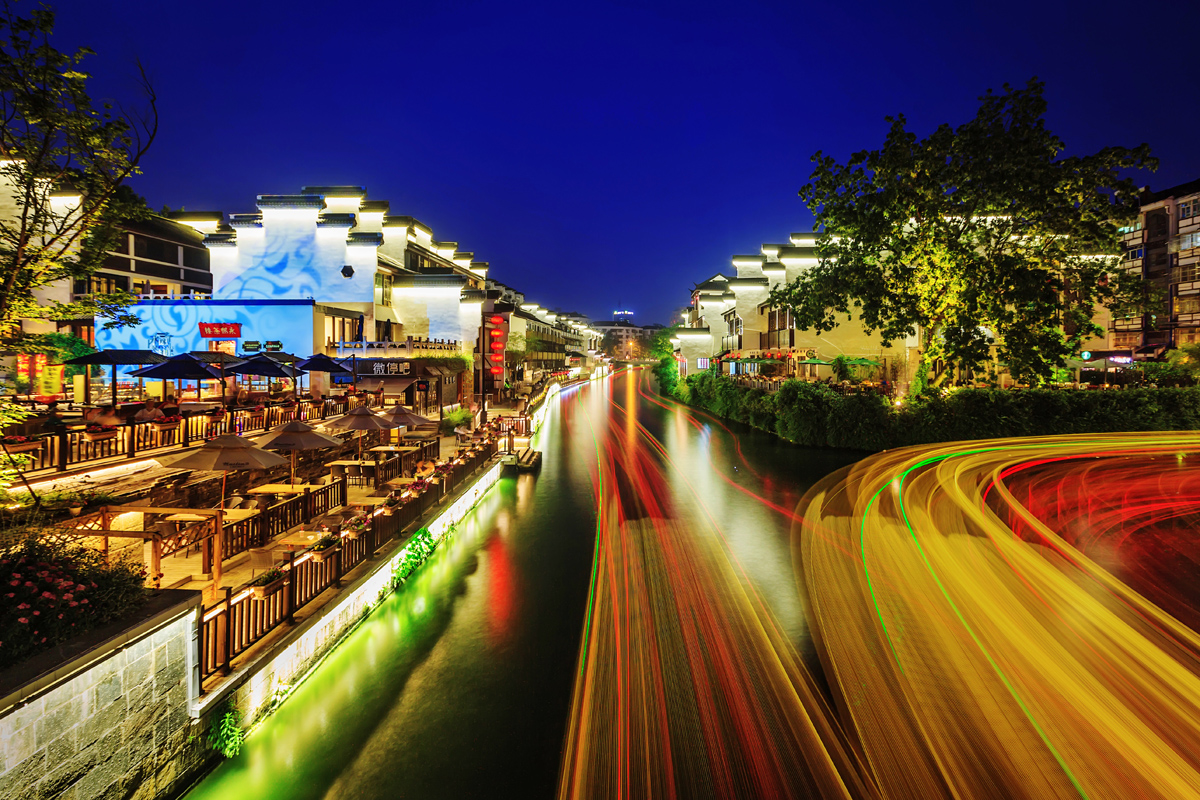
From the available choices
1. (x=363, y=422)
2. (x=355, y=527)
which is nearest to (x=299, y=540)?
Answer: (x=355, y=527)

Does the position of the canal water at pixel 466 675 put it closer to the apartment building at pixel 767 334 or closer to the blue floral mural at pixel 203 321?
the apartment building at pixel 767 334

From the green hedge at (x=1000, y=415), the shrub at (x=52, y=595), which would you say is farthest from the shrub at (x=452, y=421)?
the shrub at (x=52, y=595)

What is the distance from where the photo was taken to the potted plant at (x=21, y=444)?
1080 centimetres

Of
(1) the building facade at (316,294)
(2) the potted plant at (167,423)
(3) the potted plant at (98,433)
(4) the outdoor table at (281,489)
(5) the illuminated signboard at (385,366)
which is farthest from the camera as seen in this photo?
(5) the illuminated signboard at (385,366)

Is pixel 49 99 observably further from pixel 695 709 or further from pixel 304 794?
pixel 695 709

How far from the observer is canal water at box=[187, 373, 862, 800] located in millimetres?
5473

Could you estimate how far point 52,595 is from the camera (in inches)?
169

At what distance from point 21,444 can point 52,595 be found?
9.94 metres

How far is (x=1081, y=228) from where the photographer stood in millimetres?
22562

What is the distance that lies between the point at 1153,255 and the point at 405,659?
218 feet

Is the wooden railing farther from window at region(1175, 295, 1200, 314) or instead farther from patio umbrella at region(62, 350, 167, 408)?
window at region(1175, 295, 1200, 314)

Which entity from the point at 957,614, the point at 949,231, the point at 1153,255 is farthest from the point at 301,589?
the point at 1153,255

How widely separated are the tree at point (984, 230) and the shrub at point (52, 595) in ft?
87.2

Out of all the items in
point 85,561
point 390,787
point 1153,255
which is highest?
point 1153,255
